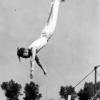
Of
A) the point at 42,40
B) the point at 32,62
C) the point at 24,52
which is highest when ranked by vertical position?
the point at 42,40

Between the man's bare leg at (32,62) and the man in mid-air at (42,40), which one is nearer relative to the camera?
the man's bare leg at (32,62)

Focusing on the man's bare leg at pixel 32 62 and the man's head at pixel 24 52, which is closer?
the man's bare leg at pixel 32 62

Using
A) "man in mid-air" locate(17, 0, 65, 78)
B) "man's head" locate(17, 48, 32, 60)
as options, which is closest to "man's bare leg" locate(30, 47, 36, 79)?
"man in mid-air" locate(17, 0, 65, 78)

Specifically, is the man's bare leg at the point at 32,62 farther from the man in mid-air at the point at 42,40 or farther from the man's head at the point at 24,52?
the man's head at the point at 24,52

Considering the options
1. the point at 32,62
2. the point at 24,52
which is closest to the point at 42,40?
the point at 24,52

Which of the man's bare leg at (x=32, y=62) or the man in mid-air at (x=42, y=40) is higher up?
the man in mid-air at (x=42, y=40)

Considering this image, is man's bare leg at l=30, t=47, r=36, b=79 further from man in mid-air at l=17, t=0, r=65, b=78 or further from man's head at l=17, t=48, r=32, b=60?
man's head at l=17, t=48, r=32, b=60

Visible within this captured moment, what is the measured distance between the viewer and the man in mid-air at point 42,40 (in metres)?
11.7

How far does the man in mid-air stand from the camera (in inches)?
462

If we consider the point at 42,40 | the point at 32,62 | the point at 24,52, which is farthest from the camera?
the point at 42,40

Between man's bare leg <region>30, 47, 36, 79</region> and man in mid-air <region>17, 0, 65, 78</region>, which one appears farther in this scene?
man in mid-air <region>17, 0, 65, 78</region>

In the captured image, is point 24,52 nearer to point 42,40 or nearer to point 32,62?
point 32,62

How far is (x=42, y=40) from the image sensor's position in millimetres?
12172

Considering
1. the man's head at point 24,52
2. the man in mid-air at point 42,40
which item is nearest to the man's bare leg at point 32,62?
the man in mid-air at point 42,40
